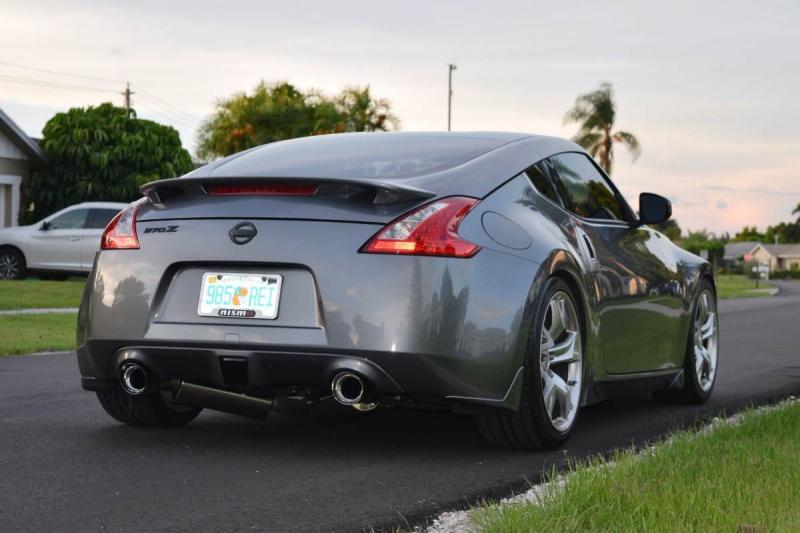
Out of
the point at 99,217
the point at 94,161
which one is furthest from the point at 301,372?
the point at 94,161

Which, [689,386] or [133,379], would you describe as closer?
[133,379]

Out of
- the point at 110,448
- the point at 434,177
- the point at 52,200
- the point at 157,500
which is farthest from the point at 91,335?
the point at 52,200

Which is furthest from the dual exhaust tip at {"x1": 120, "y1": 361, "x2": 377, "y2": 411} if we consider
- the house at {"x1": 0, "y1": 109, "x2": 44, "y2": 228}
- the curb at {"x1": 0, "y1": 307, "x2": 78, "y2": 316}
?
the house at {"x1": 0, "y1": 109, "x2": 44, "y2": 228}

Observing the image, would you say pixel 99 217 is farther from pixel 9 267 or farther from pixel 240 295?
pixel 240 295

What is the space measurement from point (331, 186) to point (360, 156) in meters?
0.63

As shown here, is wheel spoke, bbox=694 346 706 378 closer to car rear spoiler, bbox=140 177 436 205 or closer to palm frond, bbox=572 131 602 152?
car rear spoiler, bbox=140 177 436 205

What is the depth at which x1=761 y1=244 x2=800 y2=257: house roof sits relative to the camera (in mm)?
184375

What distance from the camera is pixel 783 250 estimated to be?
186 metres

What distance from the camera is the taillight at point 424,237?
506 centimetres

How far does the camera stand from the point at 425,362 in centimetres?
501

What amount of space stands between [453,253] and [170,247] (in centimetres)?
121

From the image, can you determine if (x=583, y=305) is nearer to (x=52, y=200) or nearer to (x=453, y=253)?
(x=453, y=253)

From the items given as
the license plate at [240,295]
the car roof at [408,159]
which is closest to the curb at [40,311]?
the car roof at [408,159]

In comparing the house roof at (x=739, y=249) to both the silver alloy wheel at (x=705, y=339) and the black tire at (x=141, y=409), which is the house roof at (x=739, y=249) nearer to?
the silver alloy wheel at (x=705, y=339)
